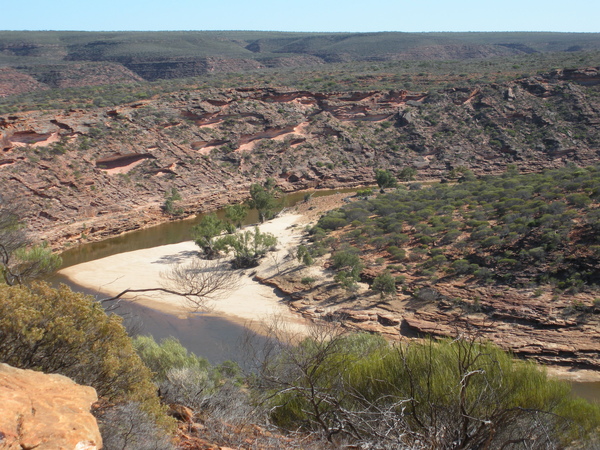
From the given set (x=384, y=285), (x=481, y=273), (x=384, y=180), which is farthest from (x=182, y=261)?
(x=384, y=180)

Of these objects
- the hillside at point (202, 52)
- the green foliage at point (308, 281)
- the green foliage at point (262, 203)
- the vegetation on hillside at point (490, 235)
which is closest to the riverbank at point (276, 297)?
the green foliage at point (308, 281)

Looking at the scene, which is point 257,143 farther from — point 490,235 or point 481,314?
point 481,314

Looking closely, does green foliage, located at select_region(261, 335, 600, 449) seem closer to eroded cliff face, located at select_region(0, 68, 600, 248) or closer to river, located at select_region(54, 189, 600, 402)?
river, located at select_region(54, 189, 600, 402)

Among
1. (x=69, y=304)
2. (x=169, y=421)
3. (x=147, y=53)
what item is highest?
(x=147, y=53)

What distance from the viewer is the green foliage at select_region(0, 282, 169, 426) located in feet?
18.5

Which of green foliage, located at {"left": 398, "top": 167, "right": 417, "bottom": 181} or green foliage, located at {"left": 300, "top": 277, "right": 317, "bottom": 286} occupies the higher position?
green foliage, located at {"left": 398, "top": 167, "right": 417, "bottom": 181}

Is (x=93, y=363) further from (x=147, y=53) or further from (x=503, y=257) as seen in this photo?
(x=147, y=53)

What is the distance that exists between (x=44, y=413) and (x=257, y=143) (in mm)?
36835

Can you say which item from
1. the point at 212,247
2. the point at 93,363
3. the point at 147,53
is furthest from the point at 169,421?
the point at 147,53

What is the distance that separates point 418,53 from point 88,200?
88354 millimetres

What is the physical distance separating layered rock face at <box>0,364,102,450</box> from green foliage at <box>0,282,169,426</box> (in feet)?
2.60

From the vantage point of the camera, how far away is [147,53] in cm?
9100

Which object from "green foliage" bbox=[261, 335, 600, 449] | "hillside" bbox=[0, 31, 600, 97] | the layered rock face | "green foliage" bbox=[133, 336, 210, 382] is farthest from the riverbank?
"hillside" bbox=[0, 31, 600, 97]

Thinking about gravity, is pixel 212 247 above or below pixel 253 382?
below
